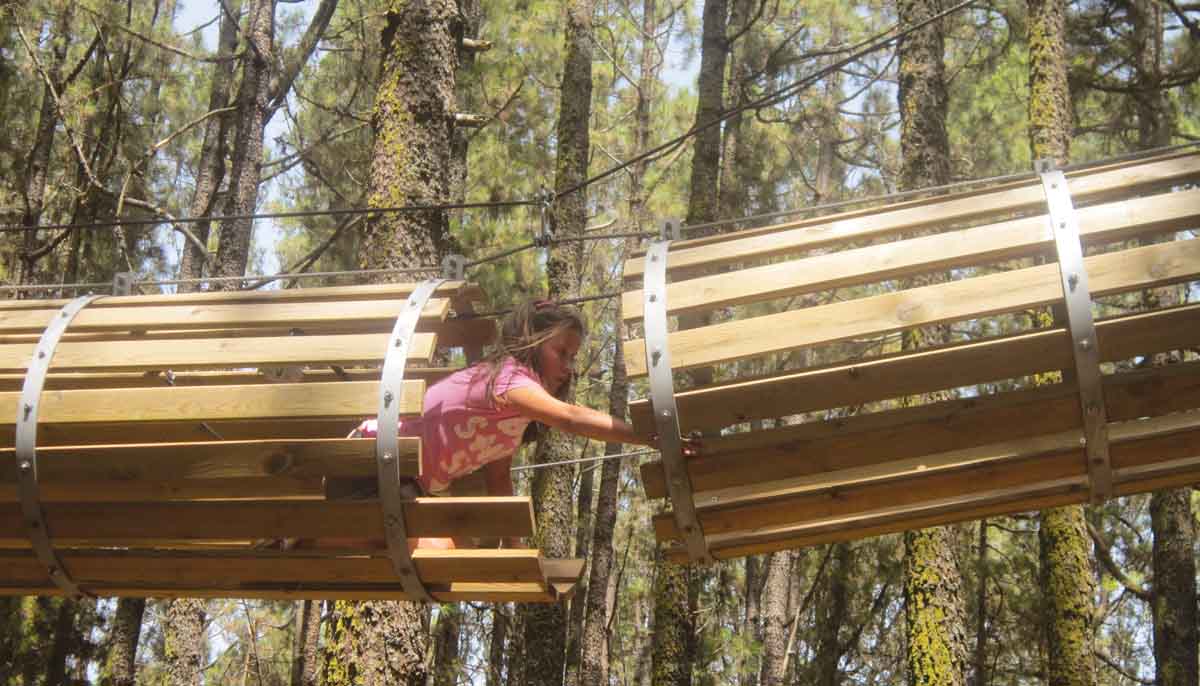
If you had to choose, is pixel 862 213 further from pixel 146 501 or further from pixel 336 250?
pixel 336 250

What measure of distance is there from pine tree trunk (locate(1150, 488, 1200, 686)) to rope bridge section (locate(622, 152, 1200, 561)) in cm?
838

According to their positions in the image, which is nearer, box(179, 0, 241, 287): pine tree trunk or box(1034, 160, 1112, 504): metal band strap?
box(1034, 160, 1112, 504): metal band strap

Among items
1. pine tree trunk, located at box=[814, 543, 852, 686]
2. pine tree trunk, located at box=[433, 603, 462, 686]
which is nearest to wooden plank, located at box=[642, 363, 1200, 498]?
pine tree trunk, located at box=[433, 603, 462, 686]

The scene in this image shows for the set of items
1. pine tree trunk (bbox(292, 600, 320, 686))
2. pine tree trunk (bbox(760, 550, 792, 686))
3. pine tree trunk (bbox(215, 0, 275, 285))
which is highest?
pine tree trunk (bbox(215, 0, 275, 285))

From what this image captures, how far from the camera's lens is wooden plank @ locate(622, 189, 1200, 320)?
9.65ft

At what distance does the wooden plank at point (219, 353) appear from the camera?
125 inches

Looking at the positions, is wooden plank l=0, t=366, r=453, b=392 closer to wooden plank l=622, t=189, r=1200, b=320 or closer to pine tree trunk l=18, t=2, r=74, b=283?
wooden plank l=622, t=189, r=1200, b=320

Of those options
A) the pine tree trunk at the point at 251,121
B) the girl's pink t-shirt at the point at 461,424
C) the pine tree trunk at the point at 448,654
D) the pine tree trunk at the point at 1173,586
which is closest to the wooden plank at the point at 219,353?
the girl's pink t-shirt at the point at 461,424

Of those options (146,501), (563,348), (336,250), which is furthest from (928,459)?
(336,250)

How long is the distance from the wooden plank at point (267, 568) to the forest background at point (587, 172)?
3.27 ft

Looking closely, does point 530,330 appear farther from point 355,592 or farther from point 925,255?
point 925,255

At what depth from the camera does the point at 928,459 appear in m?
3.08

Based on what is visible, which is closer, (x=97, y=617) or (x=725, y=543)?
(x=725, y=543)

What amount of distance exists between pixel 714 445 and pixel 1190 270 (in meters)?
1.29
